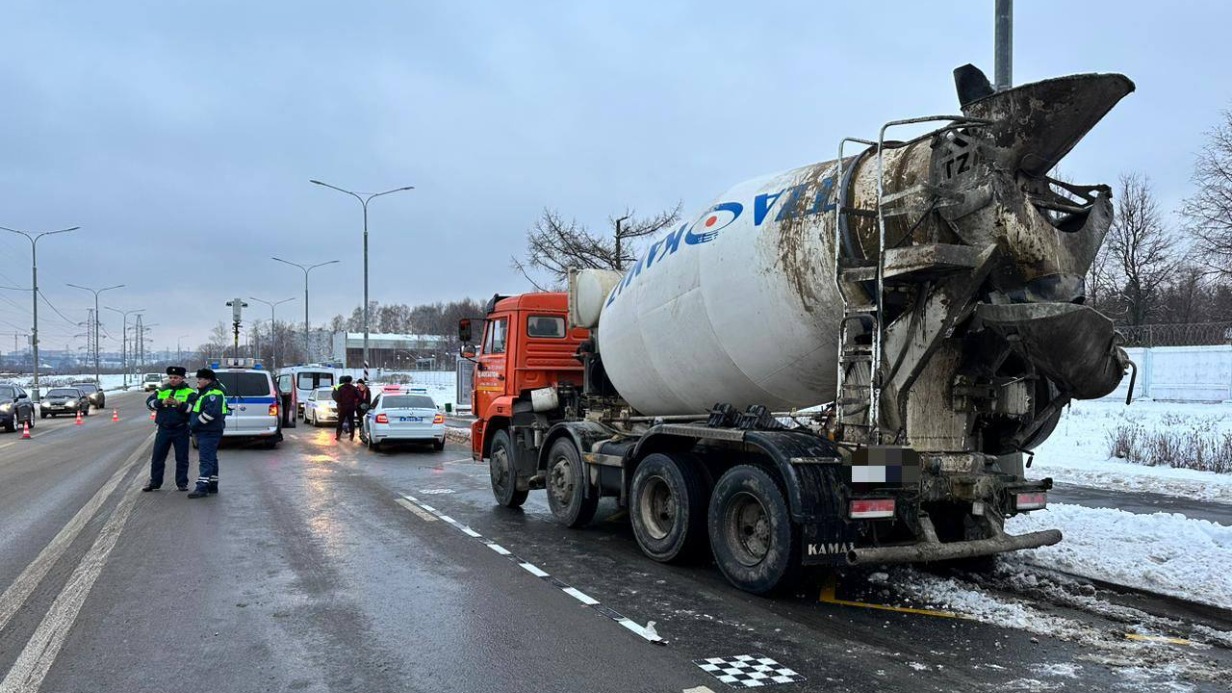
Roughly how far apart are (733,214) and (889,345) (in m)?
1.83

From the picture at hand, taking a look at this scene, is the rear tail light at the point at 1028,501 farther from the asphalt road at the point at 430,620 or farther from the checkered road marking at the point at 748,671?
the checkered road marking at the point at 748,671

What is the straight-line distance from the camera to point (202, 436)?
37.6ft

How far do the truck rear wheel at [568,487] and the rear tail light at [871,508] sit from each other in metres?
3.57

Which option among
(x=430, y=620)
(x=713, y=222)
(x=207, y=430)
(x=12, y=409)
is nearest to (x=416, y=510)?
(x=207, y=430)

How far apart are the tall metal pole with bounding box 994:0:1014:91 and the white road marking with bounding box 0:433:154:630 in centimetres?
921

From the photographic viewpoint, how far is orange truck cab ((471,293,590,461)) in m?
10.5

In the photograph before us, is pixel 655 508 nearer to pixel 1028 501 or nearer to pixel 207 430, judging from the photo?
pixel 1028 501

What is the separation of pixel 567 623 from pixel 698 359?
9.07 ft

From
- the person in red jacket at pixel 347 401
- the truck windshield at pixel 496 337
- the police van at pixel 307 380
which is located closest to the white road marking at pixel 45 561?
the truck windshield at pixel 496 337

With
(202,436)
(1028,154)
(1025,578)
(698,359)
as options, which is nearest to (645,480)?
(698,359)

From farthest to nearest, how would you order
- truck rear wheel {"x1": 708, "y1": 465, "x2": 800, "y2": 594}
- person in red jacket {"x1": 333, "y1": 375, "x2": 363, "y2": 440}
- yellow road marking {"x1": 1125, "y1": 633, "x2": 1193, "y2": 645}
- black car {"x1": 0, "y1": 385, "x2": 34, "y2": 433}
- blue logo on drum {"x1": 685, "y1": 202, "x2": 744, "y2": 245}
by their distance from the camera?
1. black car {"x1": 0, "y1": 385, "x2": 34, "y2": 433}
2. person in red jacket {"x1": 333, "y1": 375, "x2": 363, "y2": 440}
3. blue logo on drum {"x1": 685, "y1": 202, "x2": 744, "y2": 245}
4. truck rear wheel {"x1": 708, "y1": 465, "x2": 800, "y2": 594}
5. yellow road marking {"x1": 1125, "y1": 633, "x2": 1193, "y2": 645}

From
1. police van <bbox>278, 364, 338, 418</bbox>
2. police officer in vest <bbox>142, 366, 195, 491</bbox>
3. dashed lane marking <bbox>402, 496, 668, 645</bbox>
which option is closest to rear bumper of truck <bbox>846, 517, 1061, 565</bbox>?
dashed lane marking <bbox>402, 496, 668, 645</bbox>

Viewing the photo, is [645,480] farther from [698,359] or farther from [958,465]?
[958,465]

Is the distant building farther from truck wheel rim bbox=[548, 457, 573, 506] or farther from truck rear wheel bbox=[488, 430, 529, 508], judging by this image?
truck wheel rim bbox=[548, 457, 573, 506]
